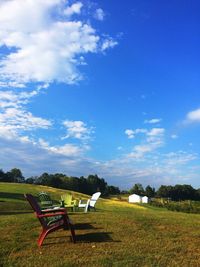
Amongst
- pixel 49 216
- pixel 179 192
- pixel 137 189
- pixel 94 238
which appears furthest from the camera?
pixel 137 189

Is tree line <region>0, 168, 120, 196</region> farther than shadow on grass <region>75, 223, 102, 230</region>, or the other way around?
tree line <region>0, 168, 120, 196</region>

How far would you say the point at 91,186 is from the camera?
118688mm

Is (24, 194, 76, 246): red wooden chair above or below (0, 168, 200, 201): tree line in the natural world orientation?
below

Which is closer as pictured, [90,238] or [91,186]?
[90,238]

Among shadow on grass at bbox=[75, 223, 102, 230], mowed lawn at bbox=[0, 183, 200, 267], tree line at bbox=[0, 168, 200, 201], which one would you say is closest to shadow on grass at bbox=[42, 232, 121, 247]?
mowed lawn at bbox=[0, 183, 200, 267]

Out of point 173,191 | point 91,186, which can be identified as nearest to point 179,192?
point 173,191

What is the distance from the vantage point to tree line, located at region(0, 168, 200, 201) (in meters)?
110

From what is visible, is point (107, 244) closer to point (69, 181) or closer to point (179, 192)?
point (69, 181)

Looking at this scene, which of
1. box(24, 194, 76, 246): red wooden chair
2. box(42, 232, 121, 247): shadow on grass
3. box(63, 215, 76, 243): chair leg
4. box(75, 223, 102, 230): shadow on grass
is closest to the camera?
box(24, 194, 76, 246): red wooden chair

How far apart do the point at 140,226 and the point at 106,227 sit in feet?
3.37

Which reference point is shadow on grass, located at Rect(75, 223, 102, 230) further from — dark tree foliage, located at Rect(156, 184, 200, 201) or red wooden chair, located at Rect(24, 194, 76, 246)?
dark tree foliage, located at Rect(156, 184, 200, 201)

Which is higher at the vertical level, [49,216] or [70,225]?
[49,216]

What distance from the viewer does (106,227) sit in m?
12.7

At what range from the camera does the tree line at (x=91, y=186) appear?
362 feet
